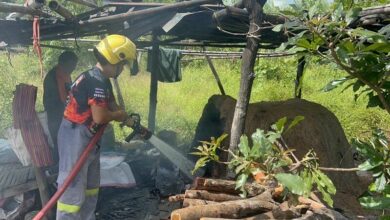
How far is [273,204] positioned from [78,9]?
932 cm

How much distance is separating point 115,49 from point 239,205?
81.8 inches

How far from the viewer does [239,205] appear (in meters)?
2.83

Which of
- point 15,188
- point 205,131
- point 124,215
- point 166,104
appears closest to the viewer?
point 15,188

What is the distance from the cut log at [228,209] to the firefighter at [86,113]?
5.56 feet

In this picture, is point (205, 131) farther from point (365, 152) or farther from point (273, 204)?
point (365, 152)

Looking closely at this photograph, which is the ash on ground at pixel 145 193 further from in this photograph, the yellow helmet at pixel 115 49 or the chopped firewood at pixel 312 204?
the chopped firewood at pixel 312 204

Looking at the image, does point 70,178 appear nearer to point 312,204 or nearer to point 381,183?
point 312,204

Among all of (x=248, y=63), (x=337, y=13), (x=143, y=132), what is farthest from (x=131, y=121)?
(x=337, y=13)

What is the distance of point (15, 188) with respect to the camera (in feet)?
16.4

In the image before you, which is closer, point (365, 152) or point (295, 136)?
point (365, 152)

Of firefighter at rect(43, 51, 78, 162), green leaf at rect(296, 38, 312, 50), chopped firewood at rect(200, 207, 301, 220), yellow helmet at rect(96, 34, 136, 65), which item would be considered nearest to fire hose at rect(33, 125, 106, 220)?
yellow helmet at rect(96, 34, 136, 65)

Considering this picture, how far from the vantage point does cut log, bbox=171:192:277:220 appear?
8.86ft

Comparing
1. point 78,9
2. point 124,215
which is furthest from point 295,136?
point 78,9

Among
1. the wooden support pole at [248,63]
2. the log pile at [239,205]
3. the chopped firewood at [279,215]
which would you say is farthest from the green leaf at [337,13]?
the wooden support pole at [248,63]
